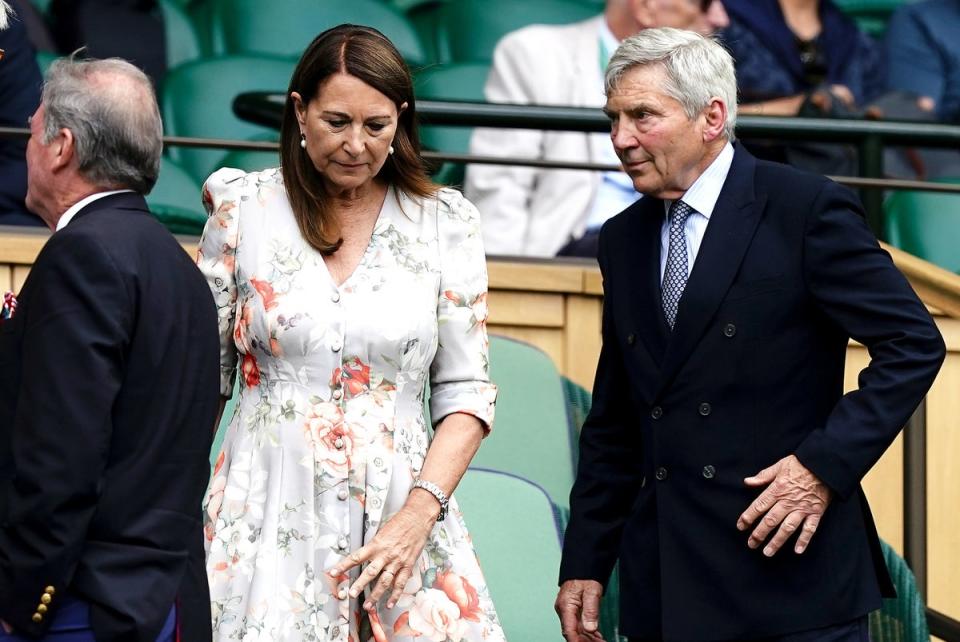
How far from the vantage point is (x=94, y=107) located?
2268mm

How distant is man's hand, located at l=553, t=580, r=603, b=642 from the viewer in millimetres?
2895

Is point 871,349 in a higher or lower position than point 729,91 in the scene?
lower

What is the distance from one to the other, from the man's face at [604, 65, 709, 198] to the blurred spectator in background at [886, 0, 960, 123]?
3456mm

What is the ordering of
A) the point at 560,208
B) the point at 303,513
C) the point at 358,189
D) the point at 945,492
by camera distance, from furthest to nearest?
the point at 560,208 → the point at 945,492 → the point at 358,189 → the point at 303,513

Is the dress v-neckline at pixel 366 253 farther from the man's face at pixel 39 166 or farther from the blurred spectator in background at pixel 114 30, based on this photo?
the blurred spectator in background at pixel 114 30

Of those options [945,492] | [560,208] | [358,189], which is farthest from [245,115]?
[945,492]

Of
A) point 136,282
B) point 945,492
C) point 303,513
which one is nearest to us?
point 136,282

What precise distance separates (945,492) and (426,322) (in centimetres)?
212

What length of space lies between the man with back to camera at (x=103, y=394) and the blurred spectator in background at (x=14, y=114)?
213 centimetres

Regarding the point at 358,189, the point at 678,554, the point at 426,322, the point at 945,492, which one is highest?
the point at 358,189

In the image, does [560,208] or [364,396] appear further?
[560,208]

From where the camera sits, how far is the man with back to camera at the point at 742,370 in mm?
2643

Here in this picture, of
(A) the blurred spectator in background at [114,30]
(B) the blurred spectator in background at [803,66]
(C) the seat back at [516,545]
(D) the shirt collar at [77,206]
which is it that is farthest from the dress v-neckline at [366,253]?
(A) the blurred spectator in background at [114,30]

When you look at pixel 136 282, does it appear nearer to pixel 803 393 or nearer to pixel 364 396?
pixel 364 396
